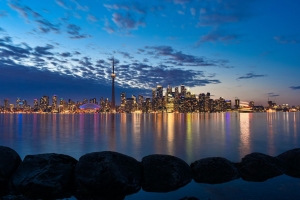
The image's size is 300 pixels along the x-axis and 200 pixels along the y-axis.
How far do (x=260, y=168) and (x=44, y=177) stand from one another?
11597 millimetres

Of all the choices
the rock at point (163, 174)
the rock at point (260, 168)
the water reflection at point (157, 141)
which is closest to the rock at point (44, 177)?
the rock at point (163, 174)

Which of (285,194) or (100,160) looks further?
(100,160)

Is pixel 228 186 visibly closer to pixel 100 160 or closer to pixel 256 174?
pixel 256 174

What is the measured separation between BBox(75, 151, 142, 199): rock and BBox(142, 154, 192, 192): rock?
580 millimetres

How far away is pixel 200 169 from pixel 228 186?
1.98 metres

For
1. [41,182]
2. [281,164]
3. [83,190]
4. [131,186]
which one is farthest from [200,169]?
[41,182]

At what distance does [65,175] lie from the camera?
11.9m

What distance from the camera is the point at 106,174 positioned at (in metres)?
11.3

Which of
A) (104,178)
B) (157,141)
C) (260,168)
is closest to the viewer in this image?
(104,178)

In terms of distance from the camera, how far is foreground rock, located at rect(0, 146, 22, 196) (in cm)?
1189

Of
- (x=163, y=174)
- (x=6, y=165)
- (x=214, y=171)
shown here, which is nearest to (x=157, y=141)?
(x=214, y=171)

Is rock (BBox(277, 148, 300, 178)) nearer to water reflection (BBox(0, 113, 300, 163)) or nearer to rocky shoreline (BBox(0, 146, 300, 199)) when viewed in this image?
rocky shoreline (BBox(0, 146, 300, 199))

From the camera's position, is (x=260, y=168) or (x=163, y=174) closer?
(x=163, y=174)

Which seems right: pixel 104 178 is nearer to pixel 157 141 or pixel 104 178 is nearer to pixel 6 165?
pixel 6 165
